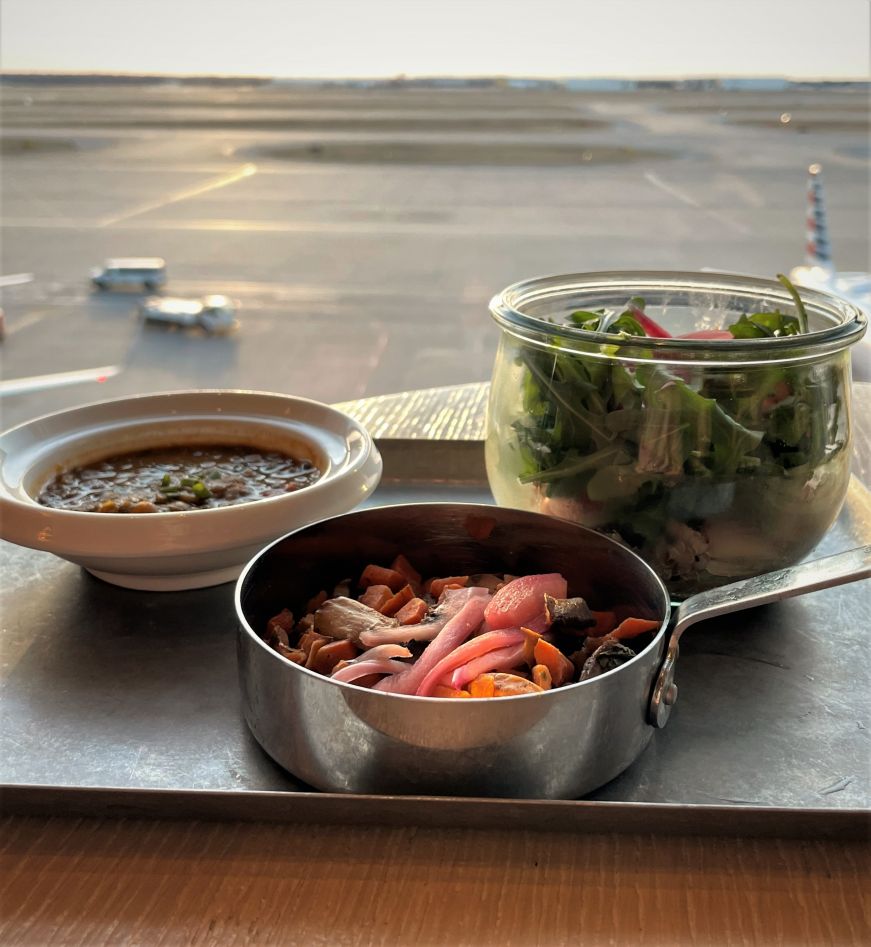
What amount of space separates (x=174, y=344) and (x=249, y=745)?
166 centimetres

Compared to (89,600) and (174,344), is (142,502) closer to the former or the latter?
(89,600)

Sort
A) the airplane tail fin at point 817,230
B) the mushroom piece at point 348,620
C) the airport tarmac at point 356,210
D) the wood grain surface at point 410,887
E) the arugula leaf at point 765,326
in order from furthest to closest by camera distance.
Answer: the airplane tail fin at point 817,230, the airport tarmac at point 356,210, the arugula leaf at point 765,326, the mushroom piece at point 348,620, the wood grain surface at point 410,887

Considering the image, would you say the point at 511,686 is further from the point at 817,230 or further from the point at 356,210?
the point at 817,230

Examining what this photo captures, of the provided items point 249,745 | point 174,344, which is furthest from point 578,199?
point 249,745

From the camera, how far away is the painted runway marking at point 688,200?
1.71 meters

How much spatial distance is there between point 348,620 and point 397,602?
0.11 ft

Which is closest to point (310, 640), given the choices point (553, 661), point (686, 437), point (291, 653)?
point (291, 653)

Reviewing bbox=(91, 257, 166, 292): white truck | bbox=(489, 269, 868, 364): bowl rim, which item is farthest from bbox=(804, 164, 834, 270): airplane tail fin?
bbox=(489, 269, 868, 364): bowl rim

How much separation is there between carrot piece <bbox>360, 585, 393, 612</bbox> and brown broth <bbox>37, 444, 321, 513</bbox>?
0.48ft

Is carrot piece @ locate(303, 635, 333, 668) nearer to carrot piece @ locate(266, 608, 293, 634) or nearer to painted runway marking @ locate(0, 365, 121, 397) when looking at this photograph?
carrot piece @ locate(266, 608, 293, 634)

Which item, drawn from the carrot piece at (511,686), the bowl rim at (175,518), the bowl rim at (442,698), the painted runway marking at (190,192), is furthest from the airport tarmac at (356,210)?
the carrot piece at (511,686)

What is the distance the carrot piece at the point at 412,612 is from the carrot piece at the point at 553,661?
68 millimetres

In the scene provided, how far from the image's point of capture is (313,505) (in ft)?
1.96

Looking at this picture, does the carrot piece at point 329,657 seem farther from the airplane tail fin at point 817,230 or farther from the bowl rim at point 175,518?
the airplane tail fin at point 817,230
